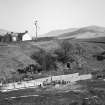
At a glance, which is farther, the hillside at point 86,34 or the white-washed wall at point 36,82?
the hillside at point 86,34

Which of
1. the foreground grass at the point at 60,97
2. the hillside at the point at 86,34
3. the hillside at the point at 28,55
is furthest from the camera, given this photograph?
the hillside at the point at 86,34

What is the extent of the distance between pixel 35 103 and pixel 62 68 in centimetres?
2257

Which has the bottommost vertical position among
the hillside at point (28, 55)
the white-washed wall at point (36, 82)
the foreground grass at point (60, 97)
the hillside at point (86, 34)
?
the foreground grass at point (60, 97)

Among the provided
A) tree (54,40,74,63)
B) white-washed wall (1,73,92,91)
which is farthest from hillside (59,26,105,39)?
white-washed wall (1,73,92,91)

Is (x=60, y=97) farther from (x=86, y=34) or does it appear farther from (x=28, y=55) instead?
(x=86, y=34)

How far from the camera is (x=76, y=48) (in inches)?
2192

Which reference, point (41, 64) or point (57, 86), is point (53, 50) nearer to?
point (41, 64)

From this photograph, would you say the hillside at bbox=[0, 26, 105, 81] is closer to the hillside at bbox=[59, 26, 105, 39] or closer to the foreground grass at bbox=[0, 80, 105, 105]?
the foreground grass at bbox=[0, 80, 105, 105]

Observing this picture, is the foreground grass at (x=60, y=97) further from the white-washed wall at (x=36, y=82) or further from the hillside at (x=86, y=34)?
the hillside at (x=86, y=34)

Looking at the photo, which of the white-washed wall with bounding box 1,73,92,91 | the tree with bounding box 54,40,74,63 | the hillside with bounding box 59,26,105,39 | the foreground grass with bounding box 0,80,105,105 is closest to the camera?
the foreground grass with bounding box 0,80,105,105

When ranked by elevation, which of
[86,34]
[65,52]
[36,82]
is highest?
[86,34]

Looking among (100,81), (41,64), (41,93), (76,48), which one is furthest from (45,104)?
(76,48)

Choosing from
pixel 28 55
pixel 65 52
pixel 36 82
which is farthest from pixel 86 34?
pixel 36 82

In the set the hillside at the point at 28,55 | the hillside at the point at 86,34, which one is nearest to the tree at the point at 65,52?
the hillside at the point at 28,55
